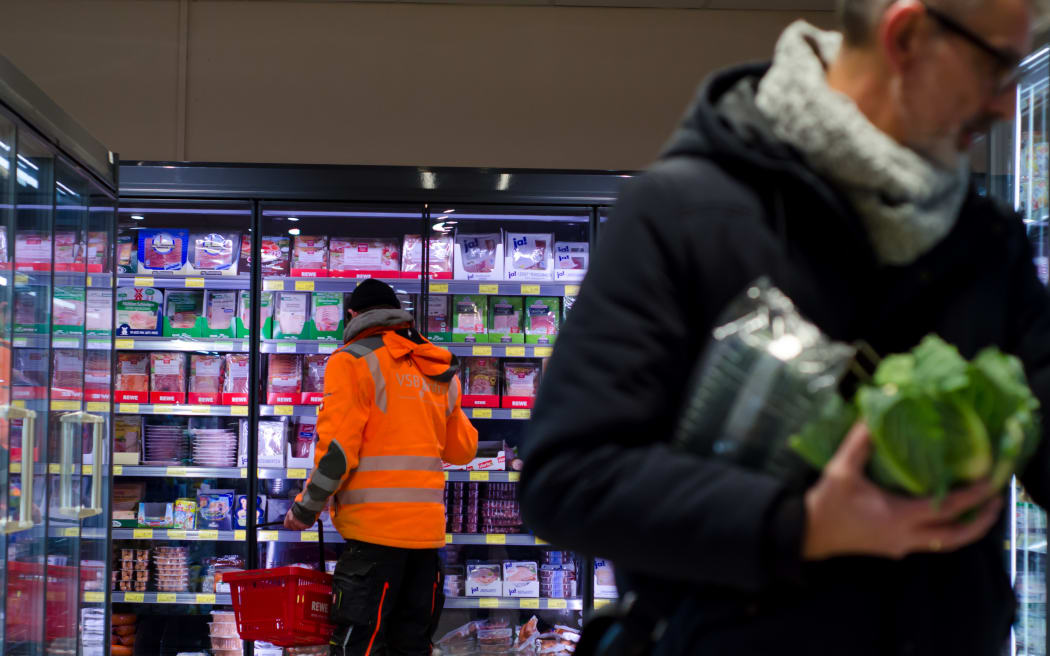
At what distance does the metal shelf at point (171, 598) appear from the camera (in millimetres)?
4828

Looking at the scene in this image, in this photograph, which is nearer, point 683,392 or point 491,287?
point 683,392

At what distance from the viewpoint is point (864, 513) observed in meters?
0.77

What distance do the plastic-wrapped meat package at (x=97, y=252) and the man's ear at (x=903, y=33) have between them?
317 centimetres

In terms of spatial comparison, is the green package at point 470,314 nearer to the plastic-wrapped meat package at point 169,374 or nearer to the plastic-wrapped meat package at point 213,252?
the plastic-wrapped meat package at point 213,252

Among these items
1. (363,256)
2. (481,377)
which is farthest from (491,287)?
(363,256)

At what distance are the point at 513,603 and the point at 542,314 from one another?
1.48m

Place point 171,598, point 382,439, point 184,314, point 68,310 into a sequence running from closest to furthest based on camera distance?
point 68,310 < point 382,439 < point 171,598 < point 184,314

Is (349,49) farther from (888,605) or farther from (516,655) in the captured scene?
(888,605)

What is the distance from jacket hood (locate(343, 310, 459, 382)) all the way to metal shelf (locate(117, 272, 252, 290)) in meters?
0.92

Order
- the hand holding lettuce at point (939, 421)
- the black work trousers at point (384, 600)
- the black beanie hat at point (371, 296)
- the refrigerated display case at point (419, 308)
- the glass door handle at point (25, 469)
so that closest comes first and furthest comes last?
the hand holding lettuce at point (939, 421)
the glass door handle at point (25, 469)
the black work trousers at point (384, 600)
the black beanie hat at point (371, 296)
the refrigerated display case at point (419, 308)

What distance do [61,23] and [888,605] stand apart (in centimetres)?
541

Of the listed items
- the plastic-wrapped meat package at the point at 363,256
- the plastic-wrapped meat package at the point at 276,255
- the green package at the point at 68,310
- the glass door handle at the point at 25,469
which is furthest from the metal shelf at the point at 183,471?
the glass door handle at the point at 25,469

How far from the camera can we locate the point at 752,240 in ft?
2.97

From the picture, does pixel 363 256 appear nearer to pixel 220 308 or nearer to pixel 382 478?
pixel 220 308
